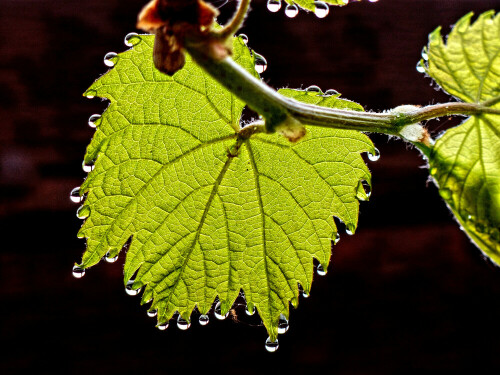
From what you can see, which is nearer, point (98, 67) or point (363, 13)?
point (98, 67)

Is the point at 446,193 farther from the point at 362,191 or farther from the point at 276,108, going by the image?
the point at 276,108

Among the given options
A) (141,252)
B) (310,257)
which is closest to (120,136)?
(141,252)

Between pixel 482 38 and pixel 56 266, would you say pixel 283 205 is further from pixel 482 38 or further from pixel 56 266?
pixel 56 266

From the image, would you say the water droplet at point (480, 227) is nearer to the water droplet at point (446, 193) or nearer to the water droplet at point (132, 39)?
the water droplet at point (446, 193)

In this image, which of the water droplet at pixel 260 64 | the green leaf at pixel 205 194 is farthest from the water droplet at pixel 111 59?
the water droplet at pixel 260 64

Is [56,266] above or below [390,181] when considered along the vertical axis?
below

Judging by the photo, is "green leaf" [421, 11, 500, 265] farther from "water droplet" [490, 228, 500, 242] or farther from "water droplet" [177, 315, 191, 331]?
"water droplet" [177, 315, 191, 331]
